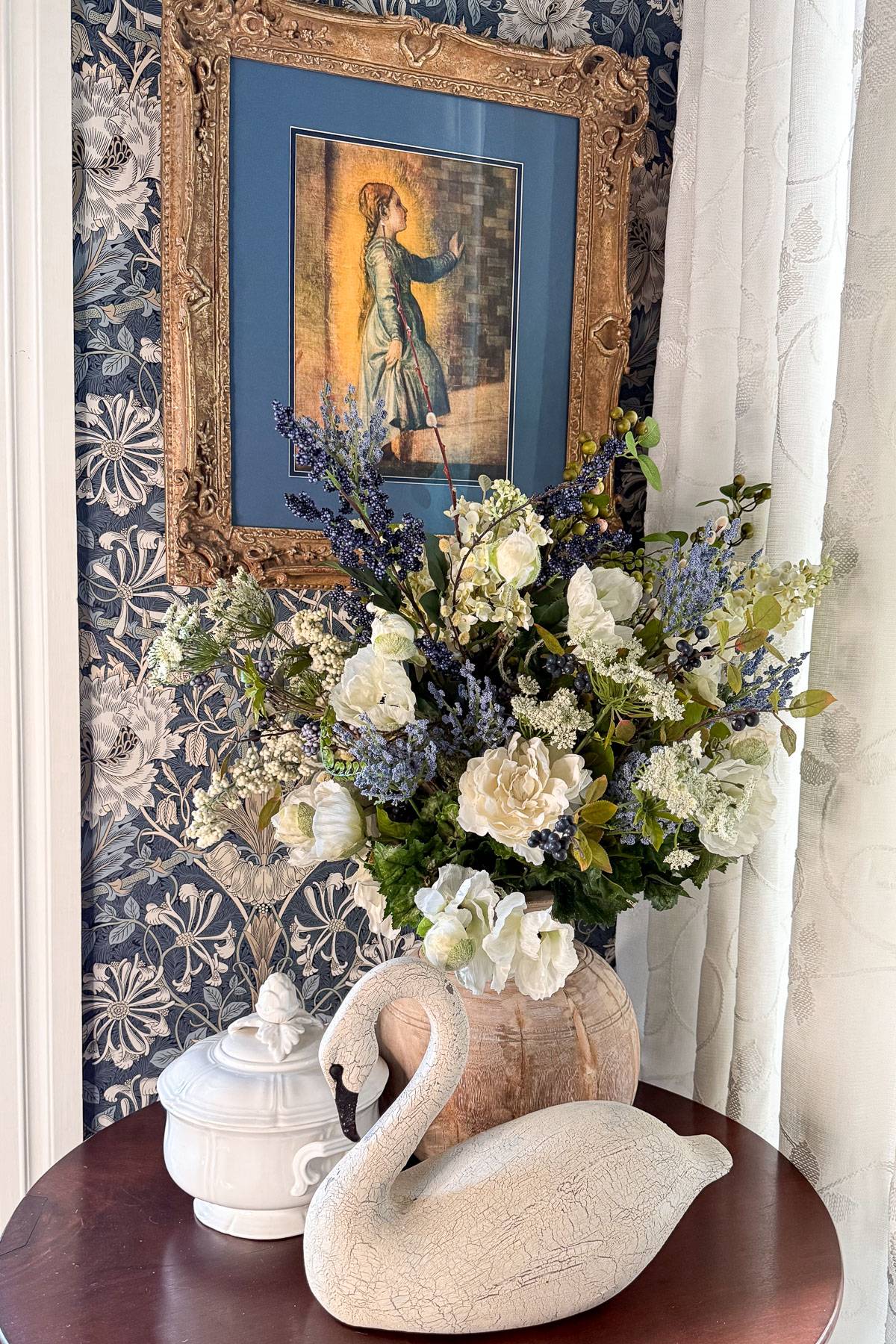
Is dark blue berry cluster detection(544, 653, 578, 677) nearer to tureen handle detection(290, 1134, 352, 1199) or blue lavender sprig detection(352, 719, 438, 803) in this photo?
blue lavender sprig detection(352, 719, 438, 803)

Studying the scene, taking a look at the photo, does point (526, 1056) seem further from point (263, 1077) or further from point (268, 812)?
point (268, 812)

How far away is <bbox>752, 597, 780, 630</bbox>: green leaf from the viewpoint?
874 millimetres

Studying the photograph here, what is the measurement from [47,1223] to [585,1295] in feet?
1.46

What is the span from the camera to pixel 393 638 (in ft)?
2.70

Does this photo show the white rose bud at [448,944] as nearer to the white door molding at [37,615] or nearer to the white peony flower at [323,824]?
the white peony flower at [323,824]

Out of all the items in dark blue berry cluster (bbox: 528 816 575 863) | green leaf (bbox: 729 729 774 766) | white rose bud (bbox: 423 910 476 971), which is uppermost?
green leaf (bbox: 729 729 774 766)

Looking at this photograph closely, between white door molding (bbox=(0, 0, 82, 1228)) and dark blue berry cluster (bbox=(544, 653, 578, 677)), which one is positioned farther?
white door molding (bbox=(0, 0, 82, 1228))

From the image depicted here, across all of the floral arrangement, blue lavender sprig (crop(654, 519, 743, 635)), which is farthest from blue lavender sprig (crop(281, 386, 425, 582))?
blue lavender sprig (crop(654, 519, 743, 635))

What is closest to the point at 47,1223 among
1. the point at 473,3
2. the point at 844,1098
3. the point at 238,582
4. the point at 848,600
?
the point at 238,582

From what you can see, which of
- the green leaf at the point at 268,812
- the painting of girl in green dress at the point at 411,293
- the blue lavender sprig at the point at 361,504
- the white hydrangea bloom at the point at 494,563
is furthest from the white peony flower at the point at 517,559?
the painting of girl in green dress at the point at 411,293

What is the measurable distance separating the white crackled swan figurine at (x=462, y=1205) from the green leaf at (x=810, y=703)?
37 centimetres

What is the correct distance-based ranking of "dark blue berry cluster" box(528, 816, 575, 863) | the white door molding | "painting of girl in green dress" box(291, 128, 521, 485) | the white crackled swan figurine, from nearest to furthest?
1. the white crackled swan figurine
2. "dark blue berry cluster" box(528, 816, 575, 863)
3. the white door molding
4. "painting of girl in green dress" box(291, 128, 521, 485)

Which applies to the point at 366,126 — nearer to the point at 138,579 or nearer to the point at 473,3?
the point at 473,3

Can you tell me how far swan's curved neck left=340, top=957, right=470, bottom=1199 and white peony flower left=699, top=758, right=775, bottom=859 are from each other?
262 millimetres
